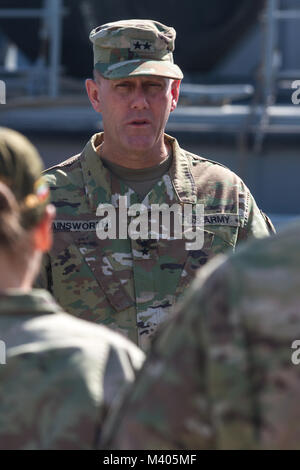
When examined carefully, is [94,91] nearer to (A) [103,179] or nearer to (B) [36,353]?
(A) [103,179]

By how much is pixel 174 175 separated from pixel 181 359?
1.61 m

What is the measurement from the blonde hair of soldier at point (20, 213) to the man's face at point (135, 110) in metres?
1.24

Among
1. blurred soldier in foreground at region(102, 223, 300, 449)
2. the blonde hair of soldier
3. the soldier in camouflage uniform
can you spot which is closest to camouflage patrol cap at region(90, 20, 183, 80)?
the soldier in camouflage uniform

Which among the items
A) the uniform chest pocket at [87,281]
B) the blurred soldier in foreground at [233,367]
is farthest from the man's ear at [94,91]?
the blurred soldier in foreground at [233,367]

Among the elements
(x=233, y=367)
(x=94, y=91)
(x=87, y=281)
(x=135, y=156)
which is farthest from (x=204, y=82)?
(x=233, y=367)

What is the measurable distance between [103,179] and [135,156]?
11cm

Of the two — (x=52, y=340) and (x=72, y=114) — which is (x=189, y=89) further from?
(x=52, y=340)

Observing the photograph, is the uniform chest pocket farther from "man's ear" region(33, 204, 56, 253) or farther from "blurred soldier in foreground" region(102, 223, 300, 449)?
"blurred soldier in foreground" region(102, 223, 300, 449)

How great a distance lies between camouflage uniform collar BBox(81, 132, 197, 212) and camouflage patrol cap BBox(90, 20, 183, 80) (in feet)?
0.72

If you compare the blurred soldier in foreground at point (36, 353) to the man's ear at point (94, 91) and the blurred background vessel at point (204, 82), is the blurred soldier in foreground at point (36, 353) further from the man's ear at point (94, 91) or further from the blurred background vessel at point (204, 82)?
the blurred background vessel at point (204, 82)

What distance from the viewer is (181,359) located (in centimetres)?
109
